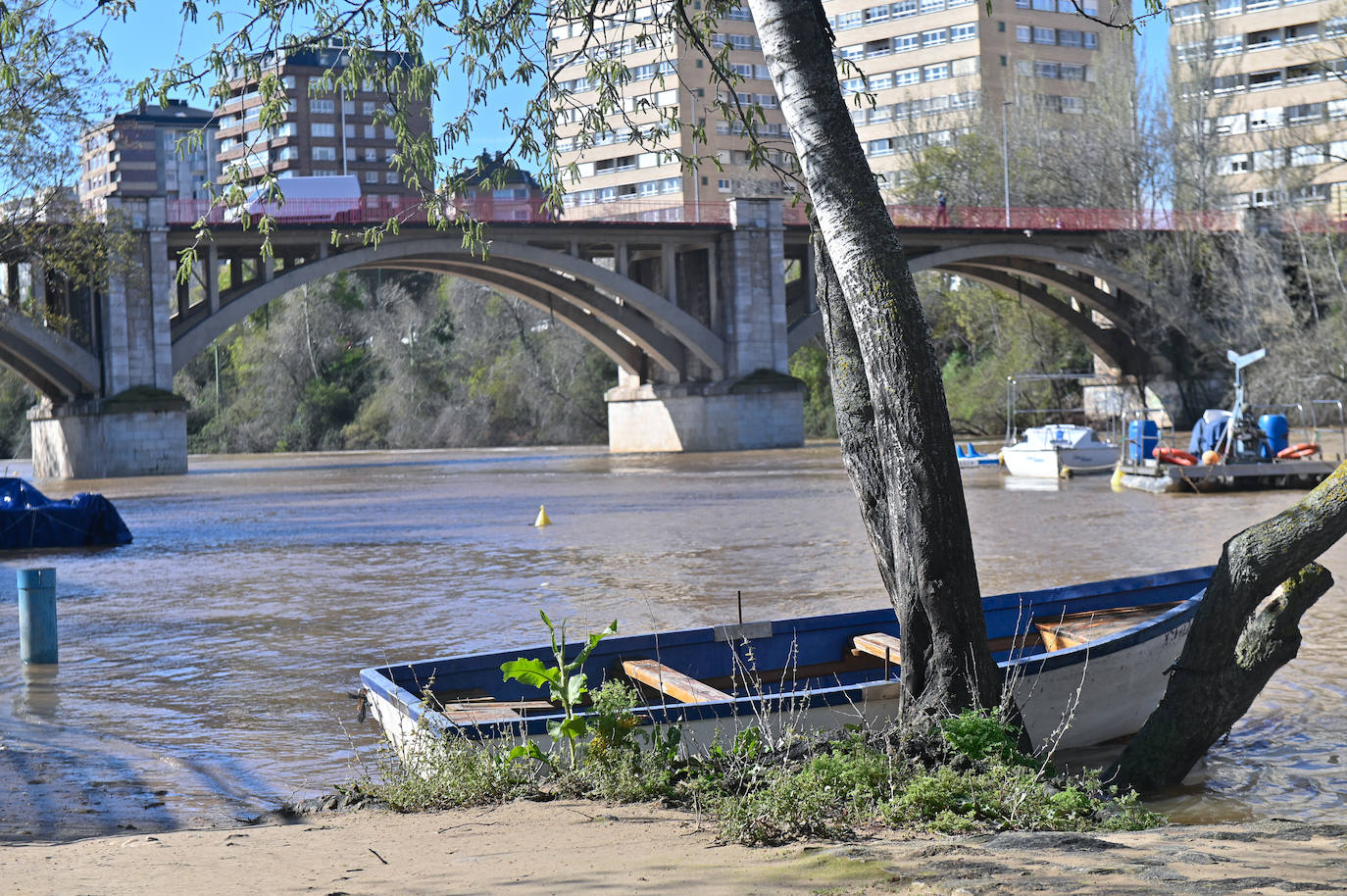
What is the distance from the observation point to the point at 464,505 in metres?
29.8

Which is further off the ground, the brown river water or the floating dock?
the floating dock

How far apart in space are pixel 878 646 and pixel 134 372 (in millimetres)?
40327

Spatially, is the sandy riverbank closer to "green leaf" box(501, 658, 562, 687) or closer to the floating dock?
"green leaf" box(501, 658, 562, 687)

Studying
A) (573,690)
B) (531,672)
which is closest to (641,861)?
(573,690)

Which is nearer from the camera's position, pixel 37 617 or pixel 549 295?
pixel 37 617

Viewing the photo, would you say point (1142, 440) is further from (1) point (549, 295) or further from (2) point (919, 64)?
(2) point (919, 64)

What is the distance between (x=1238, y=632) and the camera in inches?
253

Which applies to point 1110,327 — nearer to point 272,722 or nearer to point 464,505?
point 464,505

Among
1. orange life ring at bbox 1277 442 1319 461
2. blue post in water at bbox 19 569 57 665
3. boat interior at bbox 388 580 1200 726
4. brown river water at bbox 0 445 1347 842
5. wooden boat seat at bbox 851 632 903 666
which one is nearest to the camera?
boat interior at bbox 388 580 1200 726

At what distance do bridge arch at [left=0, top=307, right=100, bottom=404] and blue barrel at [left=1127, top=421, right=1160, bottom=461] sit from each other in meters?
29.0

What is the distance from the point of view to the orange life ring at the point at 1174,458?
2775 centimetres

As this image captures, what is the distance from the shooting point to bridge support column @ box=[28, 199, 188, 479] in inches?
1725

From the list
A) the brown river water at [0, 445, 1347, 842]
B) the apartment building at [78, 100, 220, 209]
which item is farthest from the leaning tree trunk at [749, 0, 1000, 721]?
the apartment building at [78, 100, 220, 209]

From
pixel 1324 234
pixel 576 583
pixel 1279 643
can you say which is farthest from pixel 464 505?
pixel 1324 234
